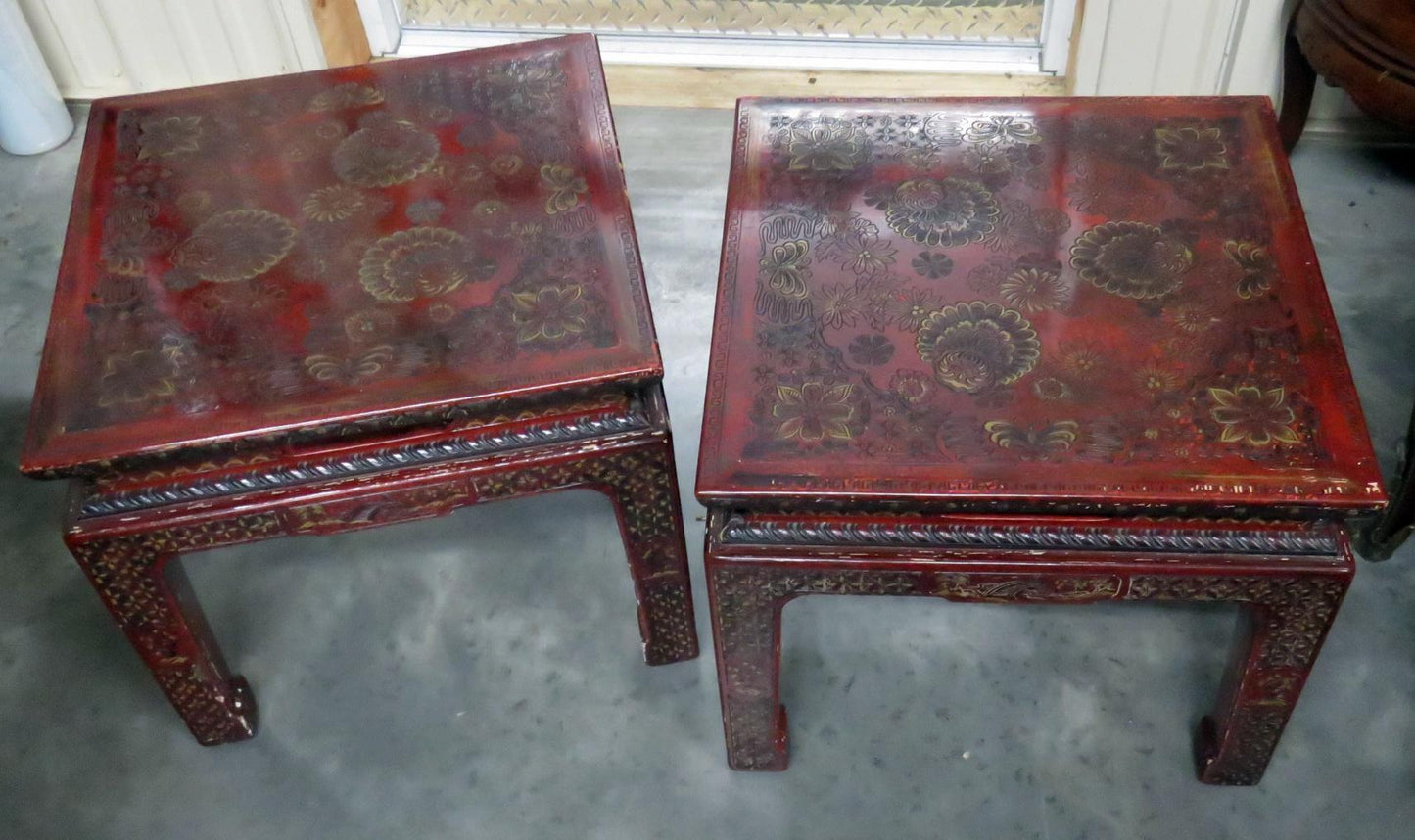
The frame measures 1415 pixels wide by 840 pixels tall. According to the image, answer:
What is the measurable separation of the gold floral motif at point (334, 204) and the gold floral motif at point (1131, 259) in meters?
0.76

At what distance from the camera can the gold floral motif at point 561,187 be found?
148cm

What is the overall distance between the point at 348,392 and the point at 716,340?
35 cm

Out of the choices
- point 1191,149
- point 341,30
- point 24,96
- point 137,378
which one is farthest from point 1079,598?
point 24,96

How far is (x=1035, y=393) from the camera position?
1.27 m

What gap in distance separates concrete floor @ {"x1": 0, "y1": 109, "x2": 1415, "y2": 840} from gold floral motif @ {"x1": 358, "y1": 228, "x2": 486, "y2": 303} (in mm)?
469

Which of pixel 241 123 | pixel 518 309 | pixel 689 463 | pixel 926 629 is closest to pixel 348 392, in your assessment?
pixel 518 309

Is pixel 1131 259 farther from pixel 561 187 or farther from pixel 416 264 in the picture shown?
pixel 416 264

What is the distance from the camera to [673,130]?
7.68 feet

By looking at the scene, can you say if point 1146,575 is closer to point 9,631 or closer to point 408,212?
point 408,212

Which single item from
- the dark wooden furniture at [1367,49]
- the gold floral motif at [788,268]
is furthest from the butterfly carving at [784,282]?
the dark wooden furniture at [1367,49]

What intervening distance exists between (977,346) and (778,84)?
117cm

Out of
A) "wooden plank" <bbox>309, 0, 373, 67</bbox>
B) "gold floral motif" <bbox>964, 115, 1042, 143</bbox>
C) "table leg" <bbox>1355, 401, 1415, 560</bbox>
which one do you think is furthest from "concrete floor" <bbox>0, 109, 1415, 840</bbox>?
"wooden plank" <bbox>309, 0, 373, 67</bbox>

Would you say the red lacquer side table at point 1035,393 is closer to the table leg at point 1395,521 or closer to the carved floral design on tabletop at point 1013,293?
the carved floral design on tabletop at point 1013,293

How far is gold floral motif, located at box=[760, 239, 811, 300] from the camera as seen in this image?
1385mm
